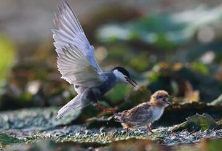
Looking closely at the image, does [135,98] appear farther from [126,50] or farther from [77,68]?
[126,50]

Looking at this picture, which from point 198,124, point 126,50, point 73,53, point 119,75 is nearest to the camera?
point 198,124

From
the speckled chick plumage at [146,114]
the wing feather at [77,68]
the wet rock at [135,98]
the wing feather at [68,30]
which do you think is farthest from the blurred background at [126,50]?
the speckled chick plumage at [146,114]

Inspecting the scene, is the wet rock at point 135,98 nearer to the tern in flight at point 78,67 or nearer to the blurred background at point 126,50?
the blurred background at point 126,50

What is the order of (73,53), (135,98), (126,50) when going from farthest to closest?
(126,50), (135,98), (73,53)

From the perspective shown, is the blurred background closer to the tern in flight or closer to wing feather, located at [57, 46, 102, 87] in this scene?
the tern in flight

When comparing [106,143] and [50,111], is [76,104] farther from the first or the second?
[50,111]

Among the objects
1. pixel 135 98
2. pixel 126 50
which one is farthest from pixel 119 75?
pixel 126 50

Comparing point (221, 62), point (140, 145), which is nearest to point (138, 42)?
point (221, 62)
